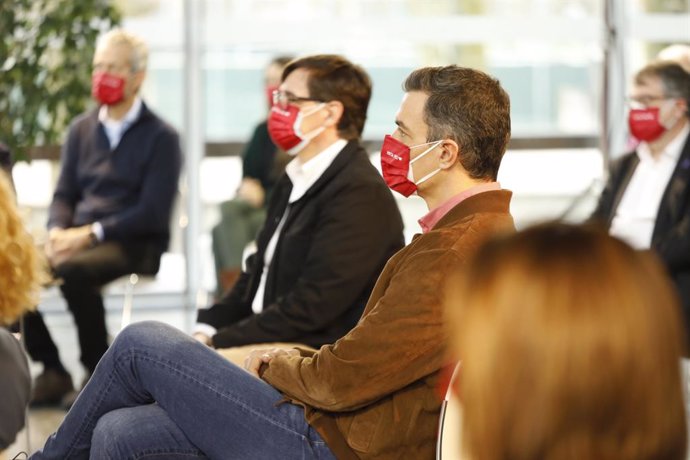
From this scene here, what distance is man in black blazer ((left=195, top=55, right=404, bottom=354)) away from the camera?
10.6 ft

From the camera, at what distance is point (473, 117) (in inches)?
98.2

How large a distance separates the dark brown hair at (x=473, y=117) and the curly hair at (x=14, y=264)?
3.21 feet

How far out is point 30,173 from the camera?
684cm

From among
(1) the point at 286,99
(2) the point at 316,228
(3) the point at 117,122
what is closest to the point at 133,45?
(3) the point at 117,122

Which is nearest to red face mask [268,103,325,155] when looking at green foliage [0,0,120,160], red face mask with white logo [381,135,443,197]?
red face mask with white logo [381,135,443,197]

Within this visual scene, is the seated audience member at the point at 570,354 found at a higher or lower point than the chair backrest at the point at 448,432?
higher

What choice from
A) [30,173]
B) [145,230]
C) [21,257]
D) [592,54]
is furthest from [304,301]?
[592,54]

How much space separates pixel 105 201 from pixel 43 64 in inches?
49.3

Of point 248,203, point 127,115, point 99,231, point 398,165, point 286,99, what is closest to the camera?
point 398,165

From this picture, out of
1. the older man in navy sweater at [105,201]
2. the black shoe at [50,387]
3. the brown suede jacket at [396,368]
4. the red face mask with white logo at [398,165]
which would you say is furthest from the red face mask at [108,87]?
the brown suede jacket at [396,368]

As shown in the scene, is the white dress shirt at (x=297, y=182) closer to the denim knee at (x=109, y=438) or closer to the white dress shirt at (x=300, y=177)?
the white dress shirt at (x=300, y=177)

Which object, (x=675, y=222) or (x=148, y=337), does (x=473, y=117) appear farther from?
(x=675, y=222)

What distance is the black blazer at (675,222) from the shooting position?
4.31 meters

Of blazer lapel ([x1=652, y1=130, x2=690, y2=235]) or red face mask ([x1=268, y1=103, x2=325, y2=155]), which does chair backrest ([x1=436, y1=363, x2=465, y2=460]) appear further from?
blazer lapel ([x1=652, y1=130, x2=690, y2=235])
